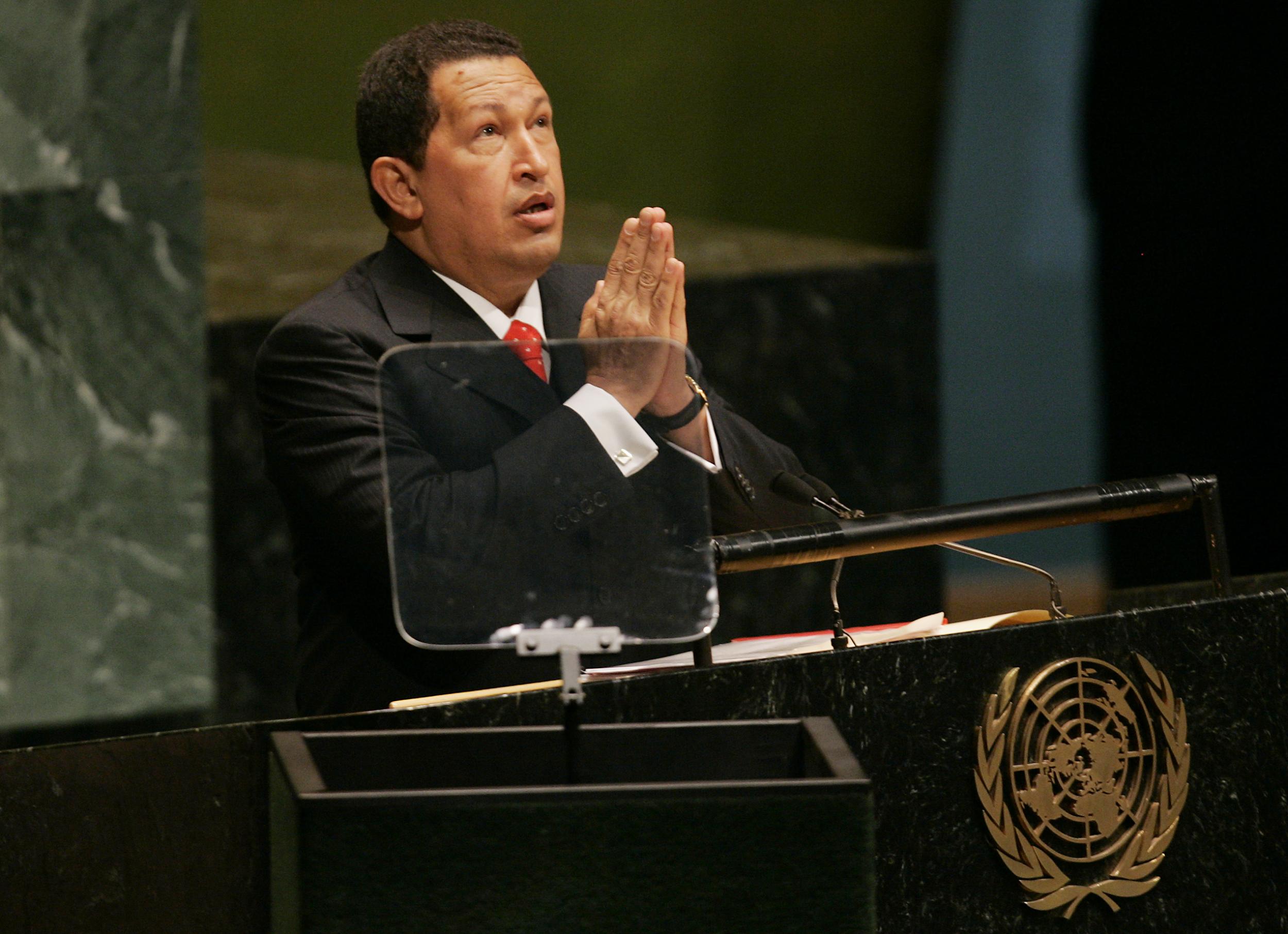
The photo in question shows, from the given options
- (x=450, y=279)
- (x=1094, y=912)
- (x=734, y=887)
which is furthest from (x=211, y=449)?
(x=734, y=887)

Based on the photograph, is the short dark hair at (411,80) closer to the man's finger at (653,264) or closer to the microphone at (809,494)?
the man's finger at (653,264)

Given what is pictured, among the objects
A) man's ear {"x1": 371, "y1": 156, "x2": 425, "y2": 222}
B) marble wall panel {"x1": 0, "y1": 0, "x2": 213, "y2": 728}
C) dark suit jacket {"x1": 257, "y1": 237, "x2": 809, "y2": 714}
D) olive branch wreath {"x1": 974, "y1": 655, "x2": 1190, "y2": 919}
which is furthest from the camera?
marble wall panel {"x1": 0, "y1": 0, "x2": 213, "y2": 728}

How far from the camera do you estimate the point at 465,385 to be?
1.30m

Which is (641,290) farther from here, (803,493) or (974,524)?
(974,524)

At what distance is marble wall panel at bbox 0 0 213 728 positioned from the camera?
382 cm

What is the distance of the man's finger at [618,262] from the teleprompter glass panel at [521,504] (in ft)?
1.87

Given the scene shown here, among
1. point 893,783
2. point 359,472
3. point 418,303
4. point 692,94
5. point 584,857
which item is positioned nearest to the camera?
point 584,857

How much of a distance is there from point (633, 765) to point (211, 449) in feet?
9.11

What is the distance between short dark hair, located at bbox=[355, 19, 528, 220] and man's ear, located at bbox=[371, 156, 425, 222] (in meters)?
0.01

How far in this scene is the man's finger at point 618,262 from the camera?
188 cm

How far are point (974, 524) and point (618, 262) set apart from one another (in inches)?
18.4

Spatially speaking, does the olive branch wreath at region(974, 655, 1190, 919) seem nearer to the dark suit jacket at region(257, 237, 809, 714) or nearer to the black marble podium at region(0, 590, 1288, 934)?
the black marble podium at region(0, 590, 1288, 934)

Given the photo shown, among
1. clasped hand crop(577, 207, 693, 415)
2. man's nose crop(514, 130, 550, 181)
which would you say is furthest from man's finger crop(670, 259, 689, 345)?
man's nose crop(514, 130, 550, 181)

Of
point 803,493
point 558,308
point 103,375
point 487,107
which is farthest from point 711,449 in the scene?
point 103,375
